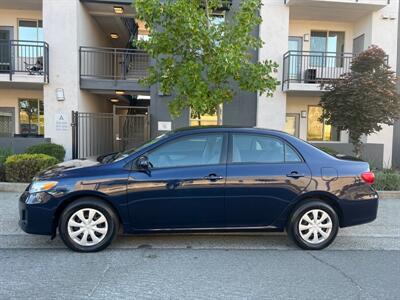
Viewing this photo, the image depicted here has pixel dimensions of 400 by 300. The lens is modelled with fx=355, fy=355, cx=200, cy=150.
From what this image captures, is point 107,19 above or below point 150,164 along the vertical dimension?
above

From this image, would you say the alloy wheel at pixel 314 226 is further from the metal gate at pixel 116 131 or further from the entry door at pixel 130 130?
the entry door at pixel 130 130

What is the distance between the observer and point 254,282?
3.94m

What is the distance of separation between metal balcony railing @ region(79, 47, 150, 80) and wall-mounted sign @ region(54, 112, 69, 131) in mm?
1512

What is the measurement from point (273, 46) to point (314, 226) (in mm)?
8777

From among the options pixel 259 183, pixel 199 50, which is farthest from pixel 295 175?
pixel 199 50

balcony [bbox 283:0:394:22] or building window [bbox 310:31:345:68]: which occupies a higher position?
balcony [bbox 283:0:394:22]

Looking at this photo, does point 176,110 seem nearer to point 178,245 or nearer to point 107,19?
point 178,245

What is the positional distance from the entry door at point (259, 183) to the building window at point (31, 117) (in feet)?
36.8

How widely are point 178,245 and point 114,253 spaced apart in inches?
35.8

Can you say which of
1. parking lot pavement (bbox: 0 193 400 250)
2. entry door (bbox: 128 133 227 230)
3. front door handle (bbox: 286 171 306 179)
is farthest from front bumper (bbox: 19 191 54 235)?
front door handle (bbox: 286 171 306 179)

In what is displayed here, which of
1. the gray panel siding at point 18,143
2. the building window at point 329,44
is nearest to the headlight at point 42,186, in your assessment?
the gray panel siding at point 18,143

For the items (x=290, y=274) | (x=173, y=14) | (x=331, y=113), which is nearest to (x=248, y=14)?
(x=173, y=14)

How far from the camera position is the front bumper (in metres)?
4.58

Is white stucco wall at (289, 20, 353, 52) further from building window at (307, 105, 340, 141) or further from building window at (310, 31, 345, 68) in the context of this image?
building window at (307, 105, 340, 141)
